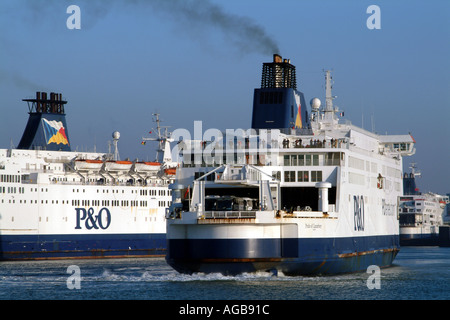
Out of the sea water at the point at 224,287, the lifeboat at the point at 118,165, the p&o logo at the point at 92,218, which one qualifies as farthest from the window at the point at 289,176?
the lifeboat at the point at 118,165

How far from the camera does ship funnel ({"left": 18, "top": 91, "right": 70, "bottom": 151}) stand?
77.4m

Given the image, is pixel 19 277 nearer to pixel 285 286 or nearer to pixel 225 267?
pixel 225 267

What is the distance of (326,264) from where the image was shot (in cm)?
3959

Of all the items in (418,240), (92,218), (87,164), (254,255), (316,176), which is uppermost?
(87,164)

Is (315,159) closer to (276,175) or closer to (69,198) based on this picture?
(276,175)

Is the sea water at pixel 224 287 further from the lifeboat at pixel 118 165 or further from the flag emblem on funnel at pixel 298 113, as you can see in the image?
the lifeboat at pixel 118 165

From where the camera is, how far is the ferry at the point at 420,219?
375 feet

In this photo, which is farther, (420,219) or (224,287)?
(420,219)

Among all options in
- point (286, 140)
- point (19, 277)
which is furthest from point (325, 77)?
point (19, 277)

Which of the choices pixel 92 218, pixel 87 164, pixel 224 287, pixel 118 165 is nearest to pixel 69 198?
pixel 92 218

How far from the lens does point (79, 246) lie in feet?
224

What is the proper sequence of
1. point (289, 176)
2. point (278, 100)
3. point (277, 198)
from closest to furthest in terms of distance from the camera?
point (277, 198) → point (289, 176) → point (278, 100)

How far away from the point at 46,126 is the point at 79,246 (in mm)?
14427
